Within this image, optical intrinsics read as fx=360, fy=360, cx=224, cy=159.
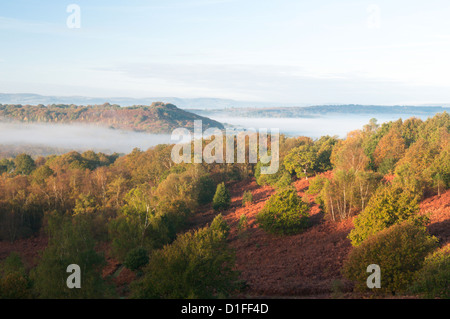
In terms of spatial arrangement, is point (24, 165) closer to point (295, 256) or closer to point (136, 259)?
point (136, 259)

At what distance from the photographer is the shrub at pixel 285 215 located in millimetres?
36625

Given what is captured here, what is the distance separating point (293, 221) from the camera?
119 feet

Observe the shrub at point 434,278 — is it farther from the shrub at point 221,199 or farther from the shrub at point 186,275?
the shrub at point 221,199

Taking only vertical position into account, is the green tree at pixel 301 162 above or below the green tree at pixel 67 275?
above

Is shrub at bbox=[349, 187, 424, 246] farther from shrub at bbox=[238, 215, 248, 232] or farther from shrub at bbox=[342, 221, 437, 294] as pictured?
shrub at bbox=[238, 215, 248, 232]

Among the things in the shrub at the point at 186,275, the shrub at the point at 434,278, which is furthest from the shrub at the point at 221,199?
the shrub at the point at 434,278

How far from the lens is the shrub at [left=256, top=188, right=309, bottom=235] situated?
36.6 meters

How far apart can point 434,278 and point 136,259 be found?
21.8 metres

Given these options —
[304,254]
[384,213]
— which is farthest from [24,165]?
[384,213]

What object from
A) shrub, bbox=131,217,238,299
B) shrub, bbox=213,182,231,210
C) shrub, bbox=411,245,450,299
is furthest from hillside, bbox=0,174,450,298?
shrub, bbox=213,182,231,210

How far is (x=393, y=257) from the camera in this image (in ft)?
63.0

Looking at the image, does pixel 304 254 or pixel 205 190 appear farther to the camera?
pixel 205 190

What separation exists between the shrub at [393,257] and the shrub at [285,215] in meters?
16.1
